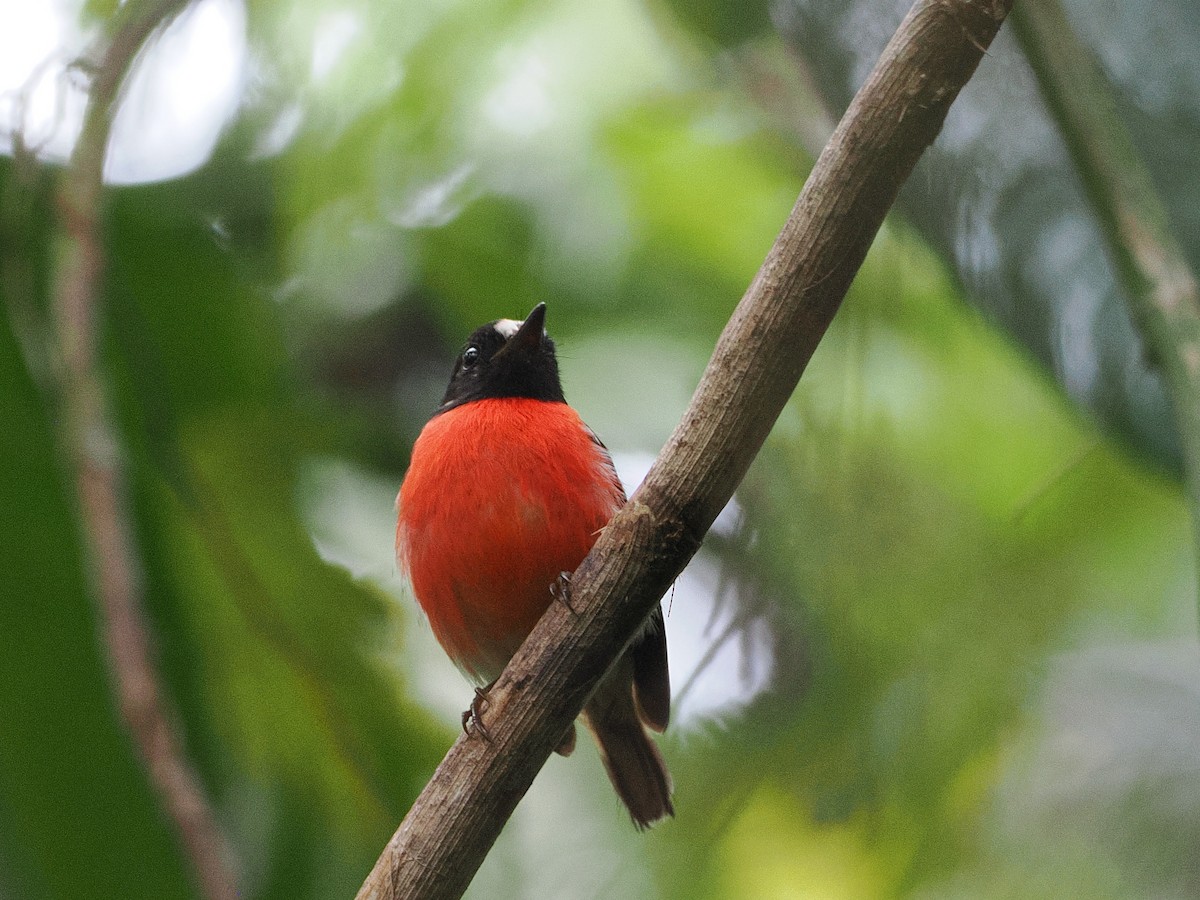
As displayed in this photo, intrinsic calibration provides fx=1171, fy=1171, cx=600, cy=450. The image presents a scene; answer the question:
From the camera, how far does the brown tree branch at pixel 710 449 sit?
5.22 ft

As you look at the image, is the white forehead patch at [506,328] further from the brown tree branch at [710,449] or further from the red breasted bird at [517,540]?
the brown tree branch at [710,449]

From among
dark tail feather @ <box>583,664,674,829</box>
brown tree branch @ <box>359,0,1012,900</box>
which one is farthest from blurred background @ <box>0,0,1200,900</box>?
brown tree branch @ <box>359,0,1012,900</box>

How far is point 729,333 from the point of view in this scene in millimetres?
1674

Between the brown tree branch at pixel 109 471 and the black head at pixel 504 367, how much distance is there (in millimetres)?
1112

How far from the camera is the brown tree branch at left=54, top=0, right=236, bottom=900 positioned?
2328 mm

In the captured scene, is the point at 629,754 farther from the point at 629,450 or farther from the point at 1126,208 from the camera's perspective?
the point at 1126,208

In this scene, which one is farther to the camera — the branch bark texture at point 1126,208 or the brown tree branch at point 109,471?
the brown tree branch at point 109,471

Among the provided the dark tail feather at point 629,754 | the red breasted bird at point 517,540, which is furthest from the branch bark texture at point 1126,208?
the red breasted bird at point 517,540

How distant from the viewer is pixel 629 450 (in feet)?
11.3

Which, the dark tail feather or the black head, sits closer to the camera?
the dark tail feather

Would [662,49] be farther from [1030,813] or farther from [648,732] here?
[1030,813]

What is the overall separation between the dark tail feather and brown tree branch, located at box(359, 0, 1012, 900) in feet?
2.06

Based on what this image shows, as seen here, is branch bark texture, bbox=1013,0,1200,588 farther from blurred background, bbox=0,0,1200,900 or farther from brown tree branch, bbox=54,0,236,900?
brown tree branch, bbox=54,0,236,900

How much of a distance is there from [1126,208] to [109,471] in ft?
6.93
